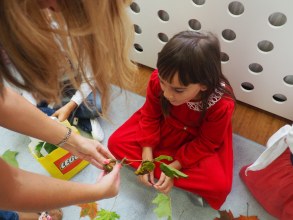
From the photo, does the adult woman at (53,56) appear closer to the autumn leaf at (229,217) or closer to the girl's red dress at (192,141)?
the girl's red dress at (192,141)

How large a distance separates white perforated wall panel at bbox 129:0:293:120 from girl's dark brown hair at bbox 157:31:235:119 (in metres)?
0.24

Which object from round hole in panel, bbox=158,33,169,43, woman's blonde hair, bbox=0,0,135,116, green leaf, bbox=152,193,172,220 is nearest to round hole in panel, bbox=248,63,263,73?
round hole in panel, bbox=158,33,169,43

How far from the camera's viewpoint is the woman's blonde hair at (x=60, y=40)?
39 centimetres

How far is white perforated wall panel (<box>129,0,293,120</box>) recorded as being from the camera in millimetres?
1007

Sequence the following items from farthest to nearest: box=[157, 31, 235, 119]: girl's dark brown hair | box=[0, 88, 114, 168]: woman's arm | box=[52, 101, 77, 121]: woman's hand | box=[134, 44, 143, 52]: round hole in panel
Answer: box=[134, 44, 143, 52]: round hole in panel, box=[52, 101, 77, 121]: woman's hand, box=[157, 31, 235, 119]: girl's dark brown hair, box=[0, 88, 114, 168]: woman's arm

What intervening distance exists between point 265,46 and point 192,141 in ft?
1.51

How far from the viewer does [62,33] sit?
18.4 inches

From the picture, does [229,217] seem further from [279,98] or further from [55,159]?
[55,159]

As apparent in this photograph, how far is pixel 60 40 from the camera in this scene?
0.48 m

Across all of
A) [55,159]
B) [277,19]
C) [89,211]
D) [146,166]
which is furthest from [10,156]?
[277,19]

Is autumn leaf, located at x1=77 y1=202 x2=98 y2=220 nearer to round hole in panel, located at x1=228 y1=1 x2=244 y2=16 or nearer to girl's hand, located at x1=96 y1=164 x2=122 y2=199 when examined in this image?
girl's hand, located at x1=96 y1=164 x2=122 y2=199

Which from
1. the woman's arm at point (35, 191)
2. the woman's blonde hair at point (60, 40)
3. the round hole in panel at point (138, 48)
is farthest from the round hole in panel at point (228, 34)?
the woman's arm at point (35, 191)

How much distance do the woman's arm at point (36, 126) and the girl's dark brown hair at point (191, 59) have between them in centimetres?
30

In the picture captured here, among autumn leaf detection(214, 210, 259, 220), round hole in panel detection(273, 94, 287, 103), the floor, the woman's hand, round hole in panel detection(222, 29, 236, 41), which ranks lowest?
autumn leaf detection(214, 210, 259, 220)
